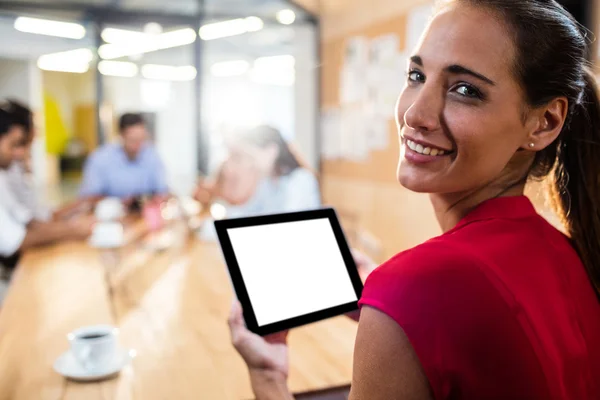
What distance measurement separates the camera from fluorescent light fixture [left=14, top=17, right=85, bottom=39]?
4.90 metres

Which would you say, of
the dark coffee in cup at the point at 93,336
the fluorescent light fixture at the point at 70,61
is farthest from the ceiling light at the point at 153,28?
the dark coffee in cup at the point at 93,336

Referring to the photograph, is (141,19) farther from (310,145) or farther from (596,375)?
(596,375)

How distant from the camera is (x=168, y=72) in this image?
18.1 ft

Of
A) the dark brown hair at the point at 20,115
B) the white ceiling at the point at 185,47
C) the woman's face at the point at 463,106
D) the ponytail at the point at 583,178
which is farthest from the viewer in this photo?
the white ceiling at the point at 185,47

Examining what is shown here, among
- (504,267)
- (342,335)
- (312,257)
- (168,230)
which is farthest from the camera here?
(168,230)

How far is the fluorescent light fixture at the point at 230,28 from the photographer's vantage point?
5.43m

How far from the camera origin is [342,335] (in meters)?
1.39

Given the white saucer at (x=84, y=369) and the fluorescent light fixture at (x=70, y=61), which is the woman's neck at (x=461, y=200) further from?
the fluorescent light fixture at (x=70, y=61)

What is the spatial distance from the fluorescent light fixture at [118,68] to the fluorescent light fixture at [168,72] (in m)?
0.15

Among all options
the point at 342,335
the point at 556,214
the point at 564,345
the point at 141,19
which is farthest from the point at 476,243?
the point at 141,19

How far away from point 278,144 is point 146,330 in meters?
1.52

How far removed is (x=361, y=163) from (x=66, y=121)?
2836 millimetres

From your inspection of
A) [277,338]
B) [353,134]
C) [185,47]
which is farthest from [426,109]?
[185,47]

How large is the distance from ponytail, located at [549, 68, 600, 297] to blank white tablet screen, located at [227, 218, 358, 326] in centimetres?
38
